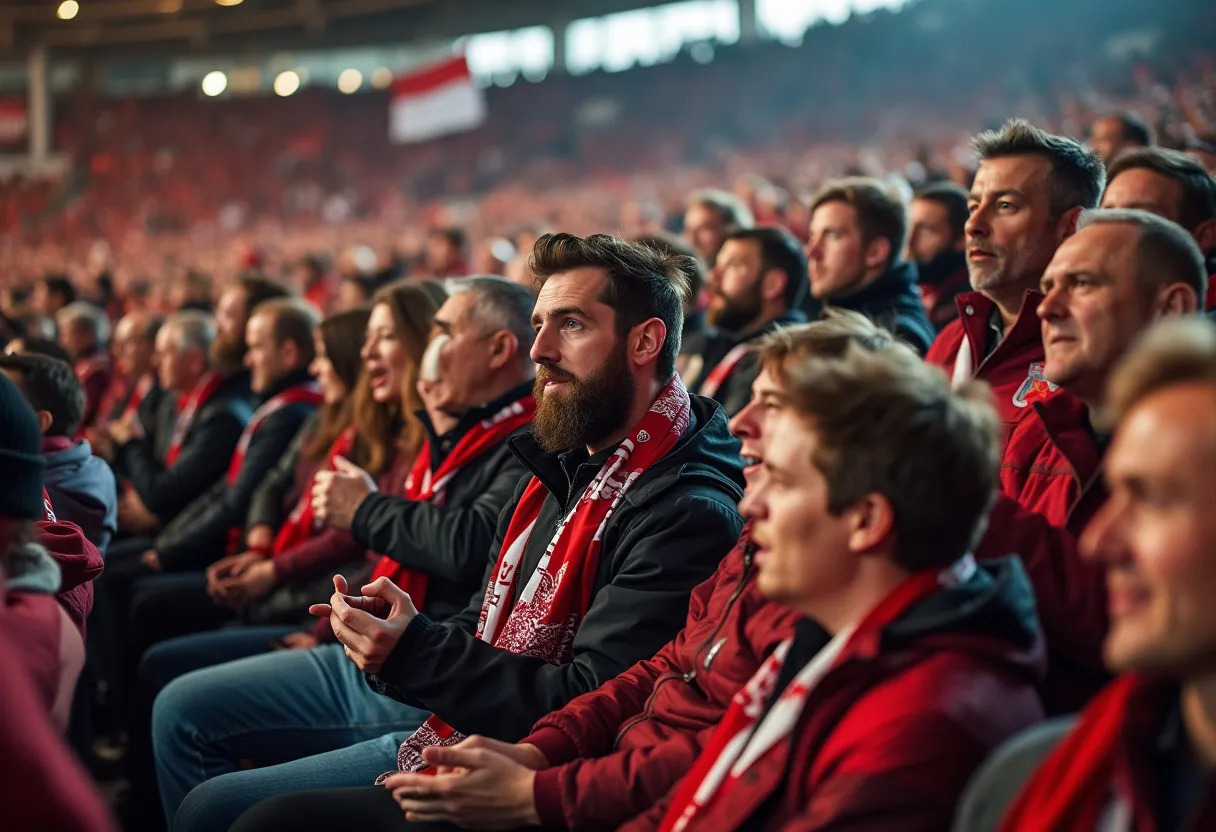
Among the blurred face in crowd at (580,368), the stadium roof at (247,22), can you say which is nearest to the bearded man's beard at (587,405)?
the blurred face in crowd at (580,368)

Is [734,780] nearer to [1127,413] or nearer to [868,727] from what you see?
[868,727]

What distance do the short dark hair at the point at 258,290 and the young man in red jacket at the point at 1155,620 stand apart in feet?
14.7

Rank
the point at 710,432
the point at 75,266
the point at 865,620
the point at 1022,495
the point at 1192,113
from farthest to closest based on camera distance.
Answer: the point at 75,266 → the point at 1192,113 → the point at 710,432 → the point at 1022,495 → the point at 865,620

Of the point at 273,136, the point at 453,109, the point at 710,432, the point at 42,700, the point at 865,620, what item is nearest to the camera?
the point at 865,620

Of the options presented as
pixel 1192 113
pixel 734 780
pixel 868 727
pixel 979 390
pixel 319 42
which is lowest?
pixel 734 780

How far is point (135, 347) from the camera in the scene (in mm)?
6082

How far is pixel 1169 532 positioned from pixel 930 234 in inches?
139

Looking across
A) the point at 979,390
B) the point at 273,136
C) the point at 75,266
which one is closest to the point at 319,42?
the point at 273,136

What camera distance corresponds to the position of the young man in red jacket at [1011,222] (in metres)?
2.71

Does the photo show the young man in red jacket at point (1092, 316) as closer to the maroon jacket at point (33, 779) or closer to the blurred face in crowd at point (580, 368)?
the blurred face in crowd at point (580, 368)

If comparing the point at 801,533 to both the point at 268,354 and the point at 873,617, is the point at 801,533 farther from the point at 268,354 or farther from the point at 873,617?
the point at 268,354

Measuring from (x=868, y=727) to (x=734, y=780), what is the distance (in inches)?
8.9

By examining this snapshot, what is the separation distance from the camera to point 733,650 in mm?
1818

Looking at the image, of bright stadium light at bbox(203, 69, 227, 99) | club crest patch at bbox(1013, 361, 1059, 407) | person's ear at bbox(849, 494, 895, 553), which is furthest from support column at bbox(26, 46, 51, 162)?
person's ear at bbox(849, 494, 895, 553)
